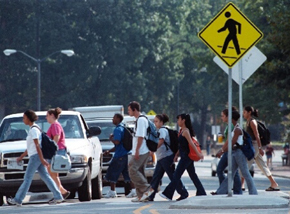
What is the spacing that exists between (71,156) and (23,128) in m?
1.67

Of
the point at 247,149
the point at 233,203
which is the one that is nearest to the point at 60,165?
the point at 247,149

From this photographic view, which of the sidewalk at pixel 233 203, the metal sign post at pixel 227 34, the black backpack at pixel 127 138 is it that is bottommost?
the sidewalk at pixel 233 203

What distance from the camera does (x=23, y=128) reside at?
63.0 ft

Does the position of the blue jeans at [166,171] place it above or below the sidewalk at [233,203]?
above

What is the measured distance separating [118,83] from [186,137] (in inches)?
2119

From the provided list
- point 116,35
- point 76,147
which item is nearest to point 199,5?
point 116,35

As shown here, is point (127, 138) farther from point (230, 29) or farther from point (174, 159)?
point (230, 29)

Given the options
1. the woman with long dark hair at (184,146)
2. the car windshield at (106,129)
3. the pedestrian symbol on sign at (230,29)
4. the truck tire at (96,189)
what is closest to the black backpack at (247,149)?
the woman with long dark hair at (184,146)

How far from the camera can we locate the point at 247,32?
620 inches

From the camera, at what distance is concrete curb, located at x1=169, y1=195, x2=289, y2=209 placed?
48.5 feet

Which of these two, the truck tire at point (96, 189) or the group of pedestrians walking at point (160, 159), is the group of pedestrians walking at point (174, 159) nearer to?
the group of pedestrians walking at point (160, 159)

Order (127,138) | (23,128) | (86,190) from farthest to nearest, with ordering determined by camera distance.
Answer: (23,128) → (127,138) → (86,190)

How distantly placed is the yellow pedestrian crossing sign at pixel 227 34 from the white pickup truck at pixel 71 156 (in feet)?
12.5

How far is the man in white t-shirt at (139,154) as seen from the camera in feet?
55.8
